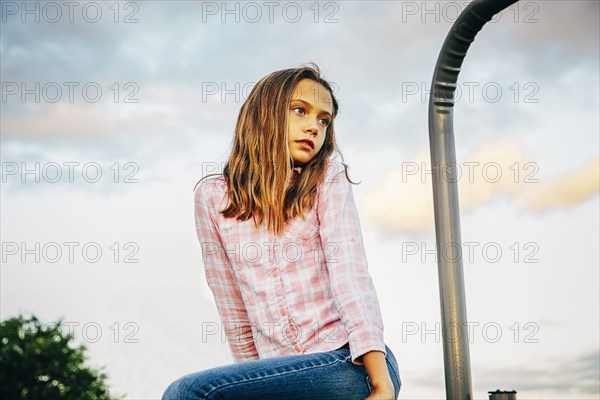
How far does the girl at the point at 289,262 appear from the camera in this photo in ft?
9.20

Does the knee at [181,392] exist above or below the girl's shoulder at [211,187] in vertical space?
below

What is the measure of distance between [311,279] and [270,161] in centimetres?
57

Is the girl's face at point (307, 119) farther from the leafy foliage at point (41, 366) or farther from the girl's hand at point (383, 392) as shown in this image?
the leafy foliage at point (41, 366)

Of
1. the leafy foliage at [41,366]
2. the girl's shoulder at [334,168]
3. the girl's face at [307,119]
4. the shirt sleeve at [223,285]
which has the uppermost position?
the girl's face at [307,119]

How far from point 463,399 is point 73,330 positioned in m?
10.3

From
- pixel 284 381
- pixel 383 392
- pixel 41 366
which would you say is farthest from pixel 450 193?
pixel 41 366

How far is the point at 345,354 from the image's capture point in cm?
292

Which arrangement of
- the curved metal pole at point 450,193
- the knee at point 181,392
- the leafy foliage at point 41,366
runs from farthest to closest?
1. the leafy foliage at point 41,366
2. the curved metal pole at point 450,193
3. the knee at point 181,392

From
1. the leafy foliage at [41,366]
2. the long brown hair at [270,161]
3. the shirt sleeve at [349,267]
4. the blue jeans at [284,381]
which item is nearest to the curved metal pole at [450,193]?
the long brown hair at [270,161]

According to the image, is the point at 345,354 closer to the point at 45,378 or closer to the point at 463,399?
the point at 463,399

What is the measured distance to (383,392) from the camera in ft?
9.12

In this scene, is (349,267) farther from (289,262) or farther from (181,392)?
(181,392)

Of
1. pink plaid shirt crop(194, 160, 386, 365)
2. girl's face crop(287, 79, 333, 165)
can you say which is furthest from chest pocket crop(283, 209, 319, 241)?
girl's face crop(287, 79, 333, 165)

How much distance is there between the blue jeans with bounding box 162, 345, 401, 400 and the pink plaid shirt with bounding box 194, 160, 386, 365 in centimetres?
7
